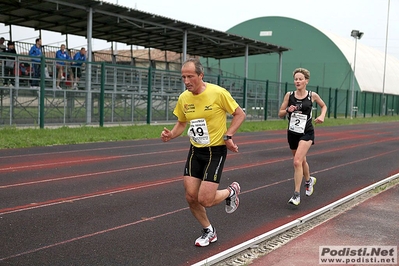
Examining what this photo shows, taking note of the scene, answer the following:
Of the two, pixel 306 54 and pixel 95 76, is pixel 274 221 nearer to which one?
pixel 95 76

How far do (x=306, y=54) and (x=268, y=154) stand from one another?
119ft

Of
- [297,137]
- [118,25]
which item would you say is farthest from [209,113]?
[118,25]

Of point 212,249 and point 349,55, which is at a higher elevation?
point 349,55

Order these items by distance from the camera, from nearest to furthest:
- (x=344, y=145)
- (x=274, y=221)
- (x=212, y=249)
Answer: (x=212, y=249) → (x=274, y=221) → (x=344, y=145)

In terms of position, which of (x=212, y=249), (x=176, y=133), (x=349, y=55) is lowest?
(x=212, y=249)

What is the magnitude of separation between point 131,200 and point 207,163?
2.54 m

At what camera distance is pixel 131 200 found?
7.29 meters

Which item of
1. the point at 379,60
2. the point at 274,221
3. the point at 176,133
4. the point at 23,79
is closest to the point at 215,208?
the point at 274,221

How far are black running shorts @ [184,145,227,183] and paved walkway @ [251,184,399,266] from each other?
3.13ft

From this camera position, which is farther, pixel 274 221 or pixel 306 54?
pixel 306 54

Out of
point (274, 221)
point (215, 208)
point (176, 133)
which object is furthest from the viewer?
point (215, 208)

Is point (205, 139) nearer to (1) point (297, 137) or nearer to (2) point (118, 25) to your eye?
(1) point (297, 137)

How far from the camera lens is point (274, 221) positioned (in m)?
6.30

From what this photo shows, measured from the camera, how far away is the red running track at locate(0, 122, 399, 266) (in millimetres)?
4973
